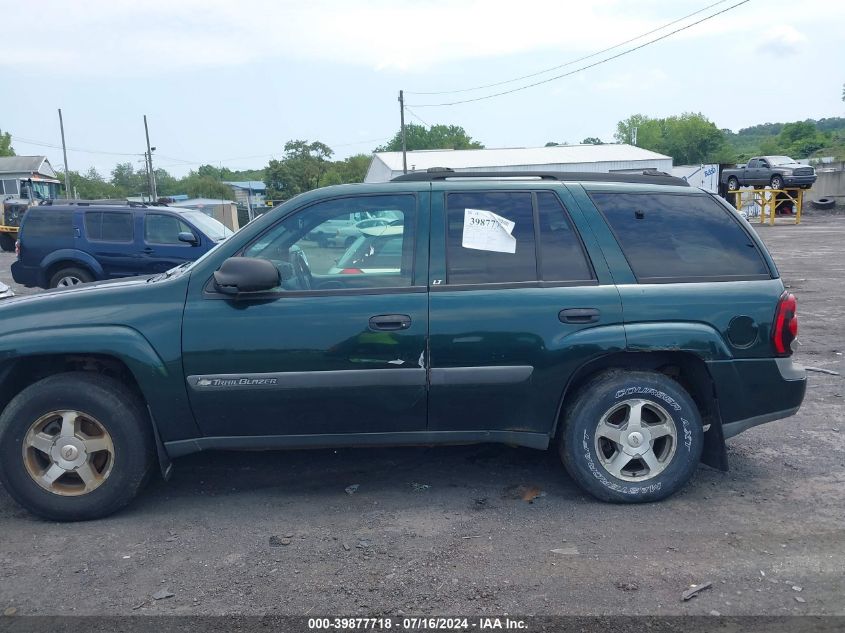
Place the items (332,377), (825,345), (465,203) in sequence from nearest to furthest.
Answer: (332,377), (465,203), (825,345)

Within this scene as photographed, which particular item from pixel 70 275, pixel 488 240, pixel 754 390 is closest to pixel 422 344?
pixel 488 240

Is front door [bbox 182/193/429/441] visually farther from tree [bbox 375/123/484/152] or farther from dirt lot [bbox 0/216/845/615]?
tree [bbox 375/123/484/152]

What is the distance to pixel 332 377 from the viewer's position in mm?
4094

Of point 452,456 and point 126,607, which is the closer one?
point 126,607

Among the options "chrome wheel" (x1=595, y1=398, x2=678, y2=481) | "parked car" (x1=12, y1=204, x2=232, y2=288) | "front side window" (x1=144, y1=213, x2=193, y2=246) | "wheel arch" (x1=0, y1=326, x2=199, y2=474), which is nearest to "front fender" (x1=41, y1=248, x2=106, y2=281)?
"parked car" (x1=12, y1=204, x2=232, y2=288)

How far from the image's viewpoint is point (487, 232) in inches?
170

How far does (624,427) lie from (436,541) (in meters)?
1.23

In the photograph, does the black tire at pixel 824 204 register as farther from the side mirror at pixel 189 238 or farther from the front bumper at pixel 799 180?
the side mirror at pixel 189 238

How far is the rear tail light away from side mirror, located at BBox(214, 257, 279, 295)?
2748mm

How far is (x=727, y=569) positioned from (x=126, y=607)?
2711 mm

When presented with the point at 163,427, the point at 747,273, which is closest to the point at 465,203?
the point at 747,273

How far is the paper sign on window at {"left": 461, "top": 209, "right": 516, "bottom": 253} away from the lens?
429 cm

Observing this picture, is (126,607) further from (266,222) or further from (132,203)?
(132,203)

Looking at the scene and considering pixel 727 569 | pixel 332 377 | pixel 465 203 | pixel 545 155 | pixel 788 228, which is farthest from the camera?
pixel 545 155
